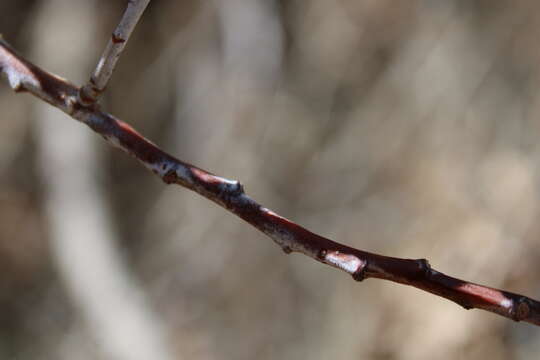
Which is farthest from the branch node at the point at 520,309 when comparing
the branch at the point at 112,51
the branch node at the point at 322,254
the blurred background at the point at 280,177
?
the blurred background at the point at 280,177

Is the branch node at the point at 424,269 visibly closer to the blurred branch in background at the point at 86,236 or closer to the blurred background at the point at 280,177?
the blurred background at the point at 280,177

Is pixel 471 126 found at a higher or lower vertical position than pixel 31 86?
higher

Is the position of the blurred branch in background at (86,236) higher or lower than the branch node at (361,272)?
higher

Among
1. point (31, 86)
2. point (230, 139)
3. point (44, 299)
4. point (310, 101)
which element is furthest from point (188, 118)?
point (31, 86)

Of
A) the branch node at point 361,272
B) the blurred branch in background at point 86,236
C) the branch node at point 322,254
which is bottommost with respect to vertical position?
the branch node at point 361,272

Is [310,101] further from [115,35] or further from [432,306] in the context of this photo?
[115,35]

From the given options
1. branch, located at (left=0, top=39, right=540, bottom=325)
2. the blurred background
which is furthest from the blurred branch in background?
branch, located at (left=0, top=39, right=540, bottom=325)

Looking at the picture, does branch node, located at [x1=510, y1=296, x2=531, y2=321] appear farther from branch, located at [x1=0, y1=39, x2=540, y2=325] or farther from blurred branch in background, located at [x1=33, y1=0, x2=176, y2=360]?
blurred branch in background, located at [x1=33, y1=0, x2=176, y2=360]
